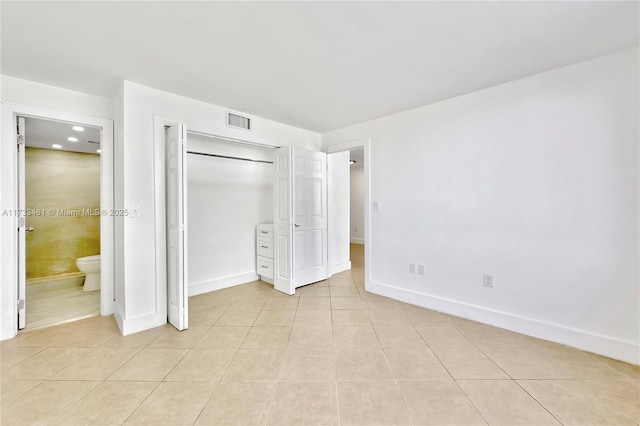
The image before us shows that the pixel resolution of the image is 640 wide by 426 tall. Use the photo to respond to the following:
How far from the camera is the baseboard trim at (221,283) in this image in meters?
3.64

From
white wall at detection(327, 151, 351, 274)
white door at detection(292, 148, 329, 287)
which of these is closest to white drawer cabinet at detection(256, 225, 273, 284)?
white door at detection(292, 148, 329, 287)

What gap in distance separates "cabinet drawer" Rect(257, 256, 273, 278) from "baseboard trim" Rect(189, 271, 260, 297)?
163 millimetres

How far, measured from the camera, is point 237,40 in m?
1.92

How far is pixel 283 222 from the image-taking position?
382cm

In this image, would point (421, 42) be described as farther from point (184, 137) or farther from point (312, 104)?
point (184, 137)

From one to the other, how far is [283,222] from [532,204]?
2948mm

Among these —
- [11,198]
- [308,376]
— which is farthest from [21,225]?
[308,376]

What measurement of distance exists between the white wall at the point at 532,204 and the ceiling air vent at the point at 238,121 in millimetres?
1980

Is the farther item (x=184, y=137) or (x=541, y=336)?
(x=184, y=137)

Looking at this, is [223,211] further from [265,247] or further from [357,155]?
[357,155]

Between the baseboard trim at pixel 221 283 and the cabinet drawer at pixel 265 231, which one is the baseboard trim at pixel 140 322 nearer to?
the baseboard trim at pixel 221 283

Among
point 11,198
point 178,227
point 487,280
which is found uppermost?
point 11,198

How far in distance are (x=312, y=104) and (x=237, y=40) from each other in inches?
53.0

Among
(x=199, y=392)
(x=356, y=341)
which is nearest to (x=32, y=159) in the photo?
(x=199, y=392)
